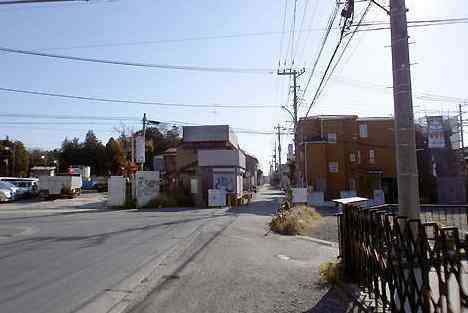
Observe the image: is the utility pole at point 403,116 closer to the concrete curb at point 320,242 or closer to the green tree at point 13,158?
the concrete curb at point 320,242

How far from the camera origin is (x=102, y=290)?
934 cm

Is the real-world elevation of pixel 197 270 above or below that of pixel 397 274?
below

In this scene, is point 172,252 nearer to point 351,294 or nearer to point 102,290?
point 102,290

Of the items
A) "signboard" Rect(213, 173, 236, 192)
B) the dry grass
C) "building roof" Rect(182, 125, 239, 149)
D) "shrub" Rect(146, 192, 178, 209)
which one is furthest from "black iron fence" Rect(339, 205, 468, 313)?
"building roof" Rect(182, 125, 239, 149)

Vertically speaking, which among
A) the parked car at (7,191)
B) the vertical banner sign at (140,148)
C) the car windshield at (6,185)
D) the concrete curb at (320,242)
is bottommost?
the concrete curb at (320,242)

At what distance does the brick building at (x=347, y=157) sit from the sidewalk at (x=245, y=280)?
37.9m

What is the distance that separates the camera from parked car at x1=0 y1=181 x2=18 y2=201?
1992 inches

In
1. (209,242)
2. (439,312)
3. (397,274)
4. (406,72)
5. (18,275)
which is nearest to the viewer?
(439,312)

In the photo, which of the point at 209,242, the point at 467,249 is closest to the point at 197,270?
the point at 209,242

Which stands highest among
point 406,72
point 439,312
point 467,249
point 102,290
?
point 406,72

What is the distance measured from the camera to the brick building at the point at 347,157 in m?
53.2

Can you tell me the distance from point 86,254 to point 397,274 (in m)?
10.3

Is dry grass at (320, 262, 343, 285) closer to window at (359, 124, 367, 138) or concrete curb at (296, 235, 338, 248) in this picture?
concrete curb at (296, 235, 338, 248)

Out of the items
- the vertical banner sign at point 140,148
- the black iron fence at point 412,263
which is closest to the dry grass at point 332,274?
the black iron fence at point 412,263
